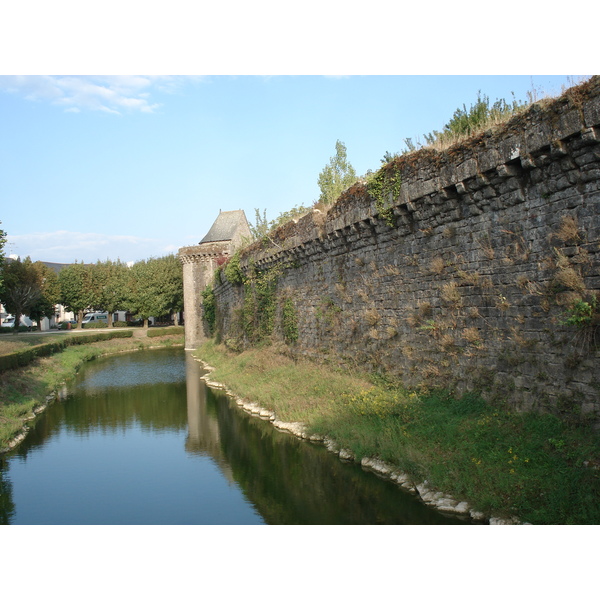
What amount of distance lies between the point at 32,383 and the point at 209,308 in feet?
53.9

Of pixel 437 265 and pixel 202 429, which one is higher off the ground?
pixel 437 265

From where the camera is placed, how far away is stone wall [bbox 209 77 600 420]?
19.8 feet

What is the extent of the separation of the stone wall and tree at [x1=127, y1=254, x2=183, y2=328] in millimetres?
37059

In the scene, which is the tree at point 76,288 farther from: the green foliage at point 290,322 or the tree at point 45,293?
the green foliage at point 290,322

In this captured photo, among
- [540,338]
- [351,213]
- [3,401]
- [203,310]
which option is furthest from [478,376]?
[203,310]

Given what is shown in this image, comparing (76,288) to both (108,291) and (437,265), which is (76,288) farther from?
(437,265)

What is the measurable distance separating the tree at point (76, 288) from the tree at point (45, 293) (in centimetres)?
145

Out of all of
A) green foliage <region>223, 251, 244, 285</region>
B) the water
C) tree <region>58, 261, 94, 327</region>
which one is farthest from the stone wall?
tree <region>58, 261, 94, 327</region>

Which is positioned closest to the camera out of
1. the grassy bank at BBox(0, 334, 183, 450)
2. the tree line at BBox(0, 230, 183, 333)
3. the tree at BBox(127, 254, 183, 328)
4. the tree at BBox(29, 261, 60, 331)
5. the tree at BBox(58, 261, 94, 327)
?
the grassy bank at BBox(0, 334, 183, 450)

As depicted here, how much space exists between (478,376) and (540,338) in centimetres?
136

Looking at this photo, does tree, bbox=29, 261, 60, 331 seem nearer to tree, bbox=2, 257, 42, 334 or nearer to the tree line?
the tree line

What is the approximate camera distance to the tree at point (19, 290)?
125 feet

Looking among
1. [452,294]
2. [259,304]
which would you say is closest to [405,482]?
[452,294]

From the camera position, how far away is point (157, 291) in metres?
47.2
